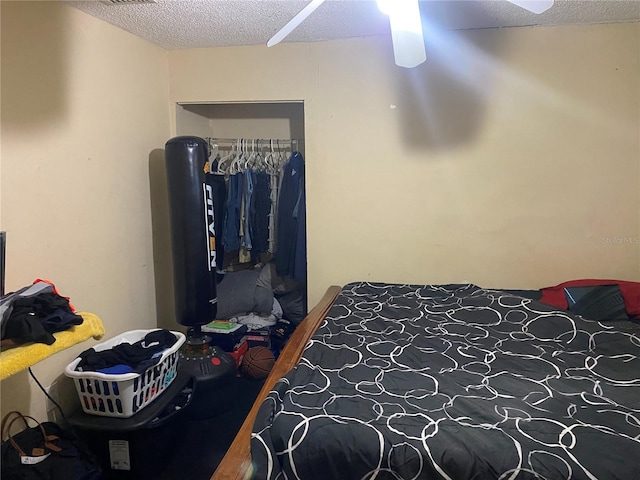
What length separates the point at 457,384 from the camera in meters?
1.54

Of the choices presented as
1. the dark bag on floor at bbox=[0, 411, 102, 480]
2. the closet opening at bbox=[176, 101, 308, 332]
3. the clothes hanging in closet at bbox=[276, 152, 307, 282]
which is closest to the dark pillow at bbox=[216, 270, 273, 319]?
the closet opening at bbox=[176, 101, 308, 332]

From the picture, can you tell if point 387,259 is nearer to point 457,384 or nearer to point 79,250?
point 457,384

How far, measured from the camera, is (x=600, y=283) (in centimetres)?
237

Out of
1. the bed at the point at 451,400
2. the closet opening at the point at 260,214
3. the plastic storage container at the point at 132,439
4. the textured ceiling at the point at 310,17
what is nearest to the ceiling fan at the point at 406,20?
the textured ceiling at the point at 310,17

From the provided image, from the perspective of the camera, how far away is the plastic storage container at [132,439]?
75.0 inches

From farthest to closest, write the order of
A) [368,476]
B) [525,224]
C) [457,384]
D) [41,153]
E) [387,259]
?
1. [387,259]
2. [525,224]
3. [41,153]
4. [457,384]
5. [368,476]

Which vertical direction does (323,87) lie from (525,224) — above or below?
above

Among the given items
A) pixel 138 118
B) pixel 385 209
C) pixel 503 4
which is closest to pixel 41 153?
pixel 138 118

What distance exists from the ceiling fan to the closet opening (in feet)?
5.09

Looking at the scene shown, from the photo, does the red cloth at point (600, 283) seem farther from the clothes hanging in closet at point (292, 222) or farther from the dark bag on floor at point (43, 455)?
the dark bag on floor at point (43, 455)

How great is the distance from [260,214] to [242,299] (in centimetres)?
63

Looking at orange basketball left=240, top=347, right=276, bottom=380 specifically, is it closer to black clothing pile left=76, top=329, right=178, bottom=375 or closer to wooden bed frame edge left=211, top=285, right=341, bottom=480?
wooden bed frame edge left=211, top=285, right=341, bottom=480

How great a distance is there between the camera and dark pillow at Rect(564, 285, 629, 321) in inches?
83.4

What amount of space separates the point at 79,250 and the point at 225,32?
1466mm
